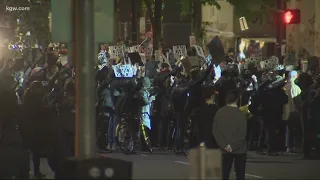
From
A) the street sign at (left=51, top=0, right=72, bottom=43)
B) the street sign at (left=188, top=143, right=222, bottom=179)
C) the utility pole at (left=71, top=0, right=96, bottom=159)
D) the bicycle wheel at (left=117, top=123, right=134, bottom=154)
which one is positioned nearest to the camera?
the street sign at (left=188, top=143, right=222, bottom=179)

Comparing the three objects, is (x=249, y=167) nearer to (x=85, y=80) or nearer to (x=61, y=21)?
(x=85, y=80)

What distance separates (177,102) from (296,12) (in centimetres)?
982

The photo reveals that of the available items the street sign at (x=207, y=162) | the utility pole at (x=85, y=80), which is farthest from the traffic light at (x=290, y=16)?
the street sign at (x=207, y=162)

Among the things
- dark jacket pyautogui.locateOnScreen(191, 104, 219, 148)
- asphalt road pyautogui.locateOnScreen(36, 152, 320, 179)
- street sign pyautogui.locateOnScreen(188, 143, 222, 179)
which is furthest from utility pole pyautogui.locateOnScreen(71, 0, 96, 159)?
asphalt road pyautogui.locateOnScreen(36, 152, 320, 179)

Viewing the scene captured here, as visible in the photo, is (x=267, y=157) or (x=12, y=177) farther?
(x=267, y=157)

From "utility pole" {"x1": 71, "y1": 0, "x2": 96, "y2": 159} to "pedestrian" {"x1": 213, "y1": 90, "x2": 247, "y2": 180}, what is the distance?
5.78 feet

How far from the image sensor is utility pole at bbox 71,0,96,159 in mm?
10945

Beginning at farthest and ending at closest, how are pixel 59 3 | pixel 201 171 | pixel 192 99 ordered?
pixel 192 99 → pixel 59 3 → pixel 201 171

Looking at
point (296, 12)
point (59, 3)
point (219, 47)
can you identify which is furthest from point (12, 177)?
point (296, 12)

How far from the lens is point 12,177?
1381cm

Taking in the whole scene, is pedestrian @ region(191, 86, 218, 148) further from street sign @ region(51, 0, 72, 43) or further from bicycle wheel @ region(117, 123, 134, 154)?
bicycle wheel @ region(117, 123, 134, 154)

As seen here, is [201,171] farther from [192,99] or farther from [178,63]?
[178,63]

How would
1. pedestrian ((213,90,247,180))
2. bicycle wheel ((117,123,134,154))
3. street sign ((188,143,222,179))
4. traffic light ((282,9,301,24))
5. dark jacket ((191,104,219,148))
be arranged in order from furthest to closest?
traffic light ((282,9,301,24))
bicycle wheel ((117,123,134,154))
dark jacket ((191,104,219,148))
pedestrian ((213,90,247,180))
street sign ((188,143,222,179))

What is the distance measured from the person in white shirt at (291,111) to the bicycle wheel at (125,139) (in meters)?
3.93
